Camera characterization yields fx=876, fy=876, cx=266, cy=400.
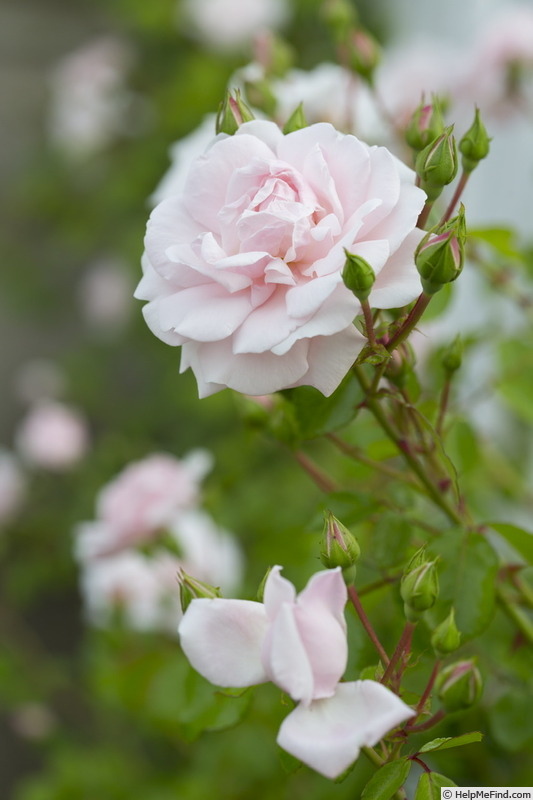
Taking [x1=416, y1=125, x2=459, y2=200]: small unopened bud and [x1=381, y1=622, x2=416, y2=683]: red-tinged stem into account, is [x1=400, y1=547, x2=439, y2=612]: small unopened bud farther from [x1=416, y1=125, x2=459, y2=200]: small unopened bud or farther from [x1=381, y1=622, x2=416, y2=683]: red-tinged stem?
[x1=416, y1=125, x2=459, y2=200]: small unopened bud

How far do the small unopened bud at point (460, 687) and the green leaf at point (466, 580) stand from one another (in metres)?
0.08

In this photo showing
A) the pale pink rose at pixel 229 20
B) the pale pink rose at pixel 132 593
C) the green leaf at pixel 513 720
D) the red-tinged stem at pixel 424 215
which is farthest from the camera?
the pale pink rose at pixel 229 20

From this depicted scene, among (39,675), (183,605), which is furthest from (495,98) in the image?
(39,675)

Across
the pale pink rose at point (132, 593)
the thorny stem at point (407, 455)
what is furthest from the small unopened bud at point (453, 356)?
the pale pink rose at point (132, 593)

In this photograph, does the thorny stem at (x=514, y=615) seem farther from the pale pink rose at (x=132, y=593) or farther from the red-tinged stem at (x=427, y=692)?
the pale pink rose at (x=132, y=593)

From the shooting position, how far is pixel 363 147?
0.38 m

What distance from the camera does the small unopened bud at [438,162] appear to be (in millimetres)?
391

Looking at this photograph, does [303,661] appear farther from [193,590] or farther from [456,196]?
[456,196]

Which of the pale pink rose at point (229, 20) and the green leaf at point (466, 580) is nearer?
the green leaf at point (466, 580)

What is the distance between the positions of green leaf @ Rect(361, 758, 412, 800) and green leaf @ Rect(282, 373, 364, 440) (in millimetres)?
163

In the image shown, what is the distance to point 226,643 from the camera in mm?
339

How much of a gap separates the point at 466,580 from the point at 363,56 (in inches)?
16.8

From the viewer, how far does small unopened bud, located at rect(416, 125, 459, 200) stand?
0.39 m

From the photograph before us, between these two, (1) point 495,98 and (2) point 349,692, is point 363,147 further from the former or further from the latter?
(1) point 495,98
